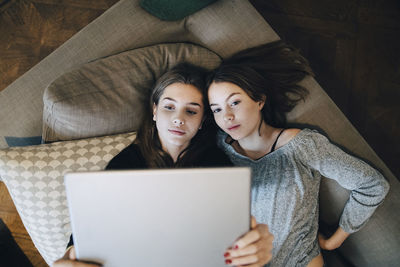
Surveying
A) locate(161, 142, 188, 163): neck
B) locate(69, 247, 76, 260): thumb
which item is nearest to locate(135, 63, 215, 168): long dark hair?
locate(161, 142, 188, 163): neck

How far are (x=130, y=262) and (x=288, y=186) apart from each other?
0.64 m

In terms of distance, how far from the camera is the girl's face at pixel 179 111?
105 centimetres

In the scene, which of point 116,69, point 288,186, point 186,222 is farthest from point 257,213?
point 116,69

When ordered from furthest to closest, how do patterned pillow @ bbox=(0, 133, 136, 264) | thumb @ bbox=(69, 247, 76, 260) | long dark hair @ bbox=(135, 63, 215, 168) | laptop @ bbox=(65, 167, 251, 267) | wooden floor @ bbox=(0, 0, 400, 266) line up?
wooden floor @ bbox=(0, 0, 400, 266)
long dark hair @ bbox=(135, 63, 215, 168)
patterned pillow @ bbox=(0, 133, 136, 264)
thumb @ bbox=(69, 247, 76, 260)
laptop @ bbox=(65, 167, 251, 267)

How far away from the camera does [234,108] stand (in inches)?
41.2

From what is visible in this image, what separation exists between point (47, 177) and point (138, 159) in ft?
1.11

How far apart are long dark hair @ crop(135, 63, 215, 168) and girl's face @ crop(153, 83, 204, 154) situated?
0.10 ft

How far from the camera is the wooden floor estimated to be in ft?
5.26

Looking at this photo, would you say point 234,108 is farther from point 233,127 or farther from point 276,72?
point 276,72

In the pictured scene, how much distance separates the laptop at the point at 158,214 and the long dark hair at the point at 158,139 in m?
0.47

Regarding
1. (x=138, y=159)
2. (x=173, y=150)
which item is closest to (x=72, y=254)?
(x=138, y=159)

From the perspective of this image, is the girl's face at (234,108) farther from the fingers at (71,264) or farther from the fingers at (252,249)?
the fingers at (71,264)

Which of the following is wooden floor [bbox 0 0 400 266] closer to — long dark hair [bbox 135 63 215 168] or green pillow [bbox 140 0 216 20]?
green pillow [bbox 140 0 216 20]

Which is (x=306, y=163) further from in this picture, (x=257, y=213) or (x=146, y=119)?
(x=146, y=119)
